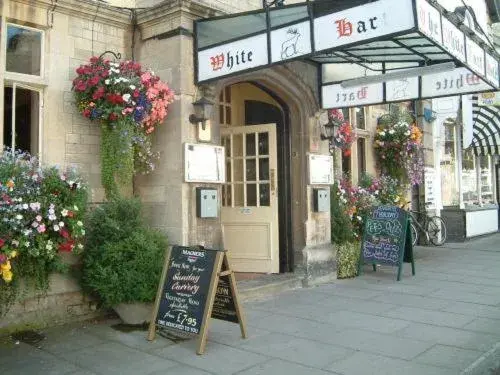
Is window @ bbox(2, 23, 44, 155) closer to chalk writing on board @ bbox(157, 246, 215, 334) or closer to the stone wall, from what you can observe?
the stone wall

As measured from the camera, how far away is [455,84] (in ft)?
23.5

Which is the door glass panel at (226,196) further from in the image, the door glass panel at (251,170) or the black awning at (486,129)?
the black awning at (486,129)

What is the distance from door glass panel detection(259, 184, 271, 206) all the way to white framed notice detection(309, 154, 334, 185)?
68cm

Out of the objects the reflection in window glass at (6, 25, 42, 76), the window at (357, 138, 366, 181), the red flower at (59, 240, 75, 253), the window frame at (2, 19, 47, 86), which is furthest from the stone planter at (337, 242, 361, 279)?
the reflection in window glass at (6, 25, 42, 76)

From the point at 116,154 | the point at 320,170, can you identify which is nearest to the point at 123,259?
the point at 116,154

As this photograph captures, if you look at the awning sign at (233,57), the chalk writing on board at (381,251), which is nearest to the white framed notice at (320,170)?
the chalk writing on board at (381,251)

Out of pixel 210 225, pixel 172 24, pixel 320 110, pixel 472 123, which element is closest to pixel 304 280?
pixel 210 225

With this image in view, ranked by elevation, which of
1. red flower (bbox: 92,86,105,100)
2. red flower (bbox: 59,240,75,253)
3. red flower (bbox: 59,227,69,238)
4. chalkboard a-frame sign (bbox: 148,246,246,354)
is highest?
red flower (bbox: 92,86,105,100)

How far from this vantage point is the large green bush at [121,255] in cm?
536

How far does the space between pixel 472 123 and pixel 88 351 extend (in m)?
11.5

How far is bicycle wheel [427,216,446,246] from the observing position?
40.6 ft

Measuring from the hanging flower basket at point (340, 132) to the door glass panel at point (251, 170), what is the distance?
4.81 ft

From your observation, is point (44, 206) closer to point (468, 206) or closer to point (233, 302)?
point (233, 302)

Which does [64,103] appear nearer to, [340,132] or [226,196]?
[226,196]
